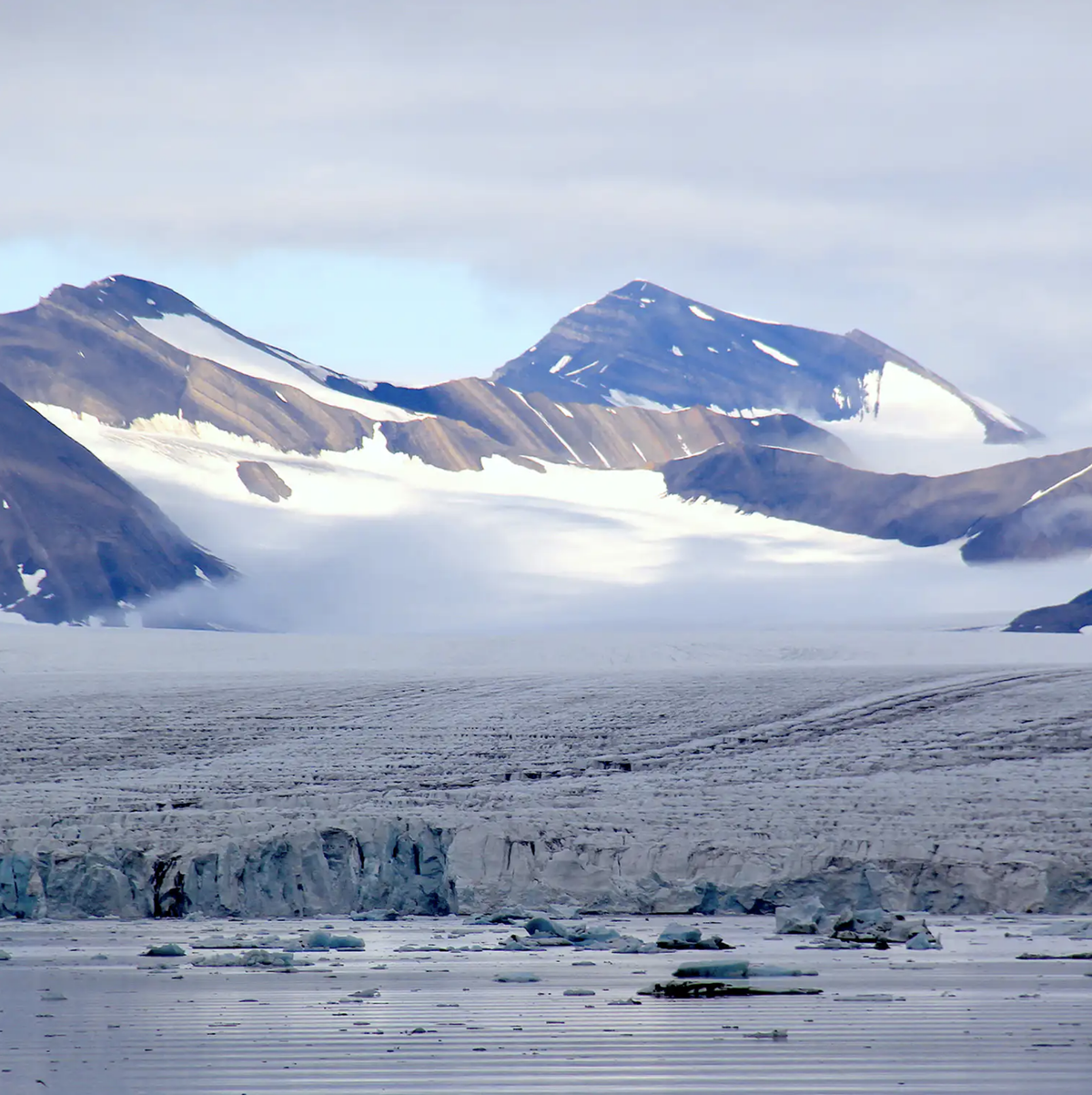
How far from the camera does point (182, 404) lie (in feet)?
281

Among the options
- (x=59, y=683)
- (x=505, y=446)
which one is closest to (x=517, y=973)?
(x=59, y=683)

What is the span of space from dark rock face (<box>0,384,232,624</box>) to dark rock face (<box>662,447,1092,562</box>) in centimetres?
2652

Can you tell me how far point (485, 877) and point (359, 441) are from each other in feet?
258

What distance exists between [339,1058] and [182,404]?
82.3 metres

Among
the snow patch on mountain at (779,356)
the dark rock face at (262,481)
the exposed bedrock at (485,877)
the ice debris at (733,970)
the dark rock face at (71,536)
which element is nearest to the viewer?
the ice debris at (733,970)

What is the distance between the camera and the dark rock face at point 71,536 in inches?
2687

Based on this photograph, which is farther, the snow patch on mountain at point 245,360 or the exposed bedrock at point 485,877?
the snow patch on mountain at point 245,360

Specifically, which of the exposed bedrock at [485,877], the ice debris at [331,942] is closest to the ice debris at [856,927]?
A: the exposed bedrock at [485,877]

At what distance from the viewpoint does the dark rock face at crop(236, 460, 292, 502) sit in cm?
8256

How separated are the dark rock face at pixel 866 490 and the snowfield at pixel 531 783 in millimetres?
57362

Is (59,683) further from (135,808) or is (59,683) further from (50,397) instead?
(50,397)

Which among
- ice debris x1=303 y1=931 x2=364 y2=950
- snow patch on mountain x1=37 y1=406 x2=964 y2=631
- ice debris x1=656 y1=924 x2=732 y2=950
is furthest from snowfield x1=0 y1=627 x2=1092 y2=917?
snow patch on mountain x1=37 y1=406 x2=964 y2=631

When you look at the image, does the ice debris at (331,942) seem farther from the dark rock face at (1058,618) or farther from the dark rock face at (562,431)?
the dark rock face at (562,431)

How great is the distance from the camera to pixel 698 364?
118 meters
